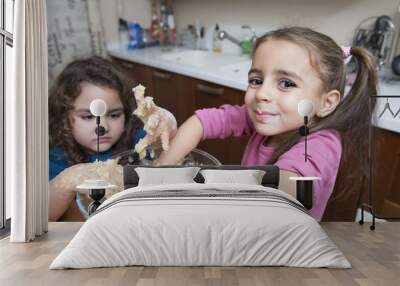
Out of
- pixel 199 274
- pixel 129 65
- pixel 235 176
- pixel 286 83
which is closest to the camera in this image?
pixel 199 274

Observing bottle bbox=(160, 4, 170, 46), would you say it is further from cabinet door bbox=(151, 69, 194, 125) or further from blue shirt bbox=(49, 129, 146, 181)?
blue shirt bbox=(49, 129, 146, 181)

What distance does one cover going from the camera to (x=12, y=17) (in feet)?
12.7

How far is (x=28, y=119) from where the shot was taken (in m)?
3.59

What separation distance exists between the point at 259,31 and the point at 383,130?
1062mm

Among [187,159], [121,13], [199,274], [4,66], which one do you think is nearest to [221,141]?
[187,159]

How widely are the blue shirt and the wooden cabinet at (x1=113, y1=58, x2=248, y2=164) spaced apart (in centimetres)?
28

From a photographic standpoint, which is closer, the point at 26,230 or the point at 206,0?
the point at 26,230

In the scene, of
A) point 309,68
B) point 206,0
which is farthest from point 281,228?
point 206,0

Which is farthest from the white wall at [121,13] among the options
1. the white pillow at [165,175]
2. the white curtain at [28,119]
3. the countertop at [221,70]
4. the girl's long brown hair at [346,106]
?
the white pillow at [165,175]

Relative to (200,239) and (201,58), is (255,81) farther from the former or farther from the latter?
(200,239)

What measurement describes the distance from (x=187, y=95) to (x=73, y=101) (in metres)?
0.78

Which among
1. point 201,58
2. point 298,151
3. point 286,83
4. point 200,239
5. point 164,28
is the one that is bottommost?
point 200,239

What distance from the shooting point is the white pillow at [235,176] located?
3705 millimetres

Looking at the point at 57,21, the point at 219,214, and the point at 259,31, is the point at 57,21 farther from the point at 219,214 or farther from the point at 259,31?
the point at 219,214
